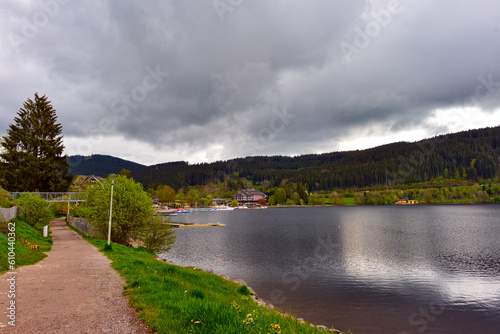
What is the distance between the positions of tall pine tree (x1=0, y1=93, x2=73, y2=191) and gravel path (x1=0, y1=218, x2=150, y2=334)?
49.3 metres

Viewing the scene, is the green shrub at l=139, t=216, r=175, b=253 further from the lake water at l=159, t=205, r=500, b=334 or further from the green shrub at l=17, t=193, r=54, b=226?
the green shrub at l=17, t=193, r=54, b=226

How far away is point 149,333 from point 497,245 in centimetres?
6577

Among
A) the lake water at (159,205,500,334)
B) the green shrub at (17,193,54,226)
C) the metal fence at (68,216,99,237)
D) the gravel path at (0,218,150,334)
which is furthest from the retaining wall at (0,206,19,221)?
the lake water at (159,205,500,334)

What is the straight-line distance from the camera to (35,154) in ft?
196

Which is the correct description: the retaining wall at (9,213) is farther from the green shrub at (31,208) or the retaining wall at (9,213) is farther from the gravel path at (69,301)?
the gravel path at (69,301)

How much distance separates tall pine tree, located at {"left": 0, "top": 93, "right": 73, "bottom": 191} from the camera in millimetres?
56156

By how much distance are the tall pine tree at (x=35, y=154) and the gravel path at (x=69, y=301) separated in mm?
49262

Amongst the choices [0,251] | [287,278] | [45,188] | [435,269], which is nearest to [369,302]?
[287,278]

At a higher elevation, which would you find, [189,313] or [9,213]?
[9,213]

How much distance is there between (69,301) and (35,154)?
63085mm

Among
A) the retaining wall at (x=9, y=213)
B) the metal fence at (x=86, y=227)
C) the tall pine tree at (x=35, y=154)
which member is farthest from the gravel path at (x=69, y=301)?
the tall pine tree at (x=35, y=154)

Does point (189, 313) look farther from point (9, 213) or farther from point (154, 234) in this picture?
point (9, 213)

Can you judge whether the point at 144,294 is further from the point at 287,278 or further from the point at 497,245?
the point at 497,245

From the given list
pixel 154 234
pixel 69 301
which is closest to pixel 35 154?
pixel 154 234
